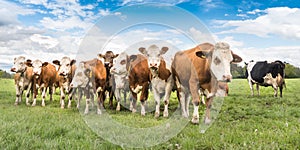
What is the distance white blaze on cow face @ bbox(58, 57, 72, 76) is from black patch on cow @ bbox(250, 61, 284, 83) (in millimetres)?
12200

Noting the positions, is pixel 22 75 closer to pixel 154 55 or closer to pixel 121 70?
pixel 121 70

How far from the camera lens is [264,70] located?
58.9 feet

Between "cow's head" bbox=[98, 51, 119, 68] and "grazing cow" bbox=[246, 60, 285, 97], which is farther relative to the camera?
"grazing cow" bbox=[246, 60, 285, 97]

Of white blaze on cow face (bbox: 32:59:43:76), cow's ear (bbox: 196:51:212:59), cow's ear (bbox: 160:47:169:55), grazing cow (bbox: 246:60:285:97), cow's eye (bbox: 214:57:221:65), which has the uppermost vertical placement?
cow's ear (bbox: 160:47:169:55)

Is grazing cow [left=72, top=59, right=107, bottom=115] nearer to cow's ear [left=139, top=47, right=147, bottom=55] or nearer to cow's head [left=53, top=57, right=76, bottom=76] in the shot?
cow's head [left=53, top=57, right=76, bottom=76]

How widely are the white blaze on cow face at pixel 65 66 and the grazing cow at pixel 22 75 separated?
7.04 feet

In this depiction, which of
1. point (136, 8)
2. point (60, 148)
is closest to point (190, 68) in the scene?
point (136, 8)

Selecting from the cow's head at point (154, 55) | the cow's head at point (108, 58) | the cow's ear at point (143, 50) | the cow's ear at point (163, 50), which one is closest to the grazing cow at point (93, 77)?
the cow's head at point (108, 58)

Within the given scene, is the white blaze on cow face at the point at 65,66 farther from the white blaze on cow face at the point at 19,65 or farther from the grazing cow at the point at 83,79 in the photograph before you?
the white blaze on cow face at the point at 19,65

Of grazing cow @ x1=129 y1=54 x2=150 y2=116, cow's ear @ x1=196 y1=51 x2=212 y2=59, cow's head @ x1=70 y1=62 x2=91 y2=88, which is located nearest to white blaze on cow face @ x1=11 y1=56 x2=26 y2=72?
cow's head @ x1=70 y1=62 x2=91 y2=88

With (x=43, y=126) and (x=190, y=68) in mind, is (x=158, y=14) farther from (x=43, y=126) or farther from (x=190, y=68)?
(x=43, y=126)

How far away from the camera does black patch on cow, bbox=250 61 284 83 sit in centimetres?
1758

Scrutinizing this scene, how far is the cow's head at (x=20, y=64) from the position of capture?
12290 millimetres

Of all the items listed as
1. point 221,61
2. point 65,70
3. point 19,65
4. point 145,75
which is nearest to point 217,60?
point 221,61
